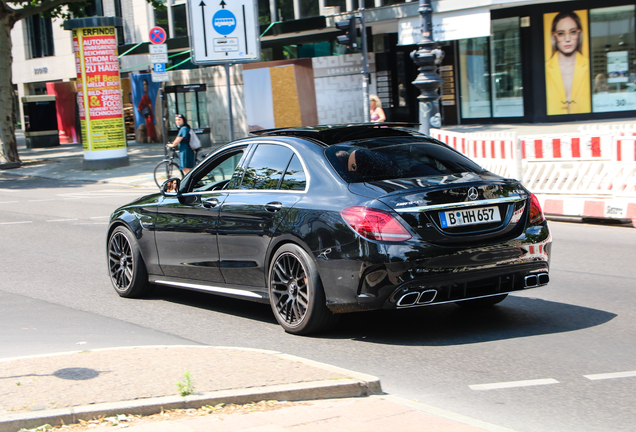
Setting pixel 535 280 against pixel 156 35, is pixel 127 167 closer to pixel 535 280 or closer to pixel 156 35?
pixel 156 35

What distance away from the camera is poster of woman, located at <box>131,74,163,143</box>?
3541 cm

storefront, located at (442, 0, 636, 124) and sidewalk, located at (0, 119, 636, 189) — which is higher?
storefront, located at (442, 0, 636, 124)

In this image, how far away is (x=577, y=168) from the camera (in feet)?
42.8

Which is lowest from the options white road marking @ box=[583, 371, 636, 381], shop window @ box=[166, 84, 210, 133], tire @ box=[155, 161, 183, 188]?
white road marking @ box=[583, 371, 636, 381]

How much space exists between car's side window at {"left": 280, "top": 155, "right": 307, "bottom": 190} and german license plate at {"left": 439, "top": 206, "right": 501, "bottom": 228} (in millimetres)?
1154

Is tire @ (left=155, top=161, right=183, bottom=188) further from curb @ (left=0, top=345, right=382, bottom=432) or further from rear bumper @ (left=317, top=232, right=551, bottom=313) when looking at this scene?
curb @ (left=0, top=345, right=382, bottom=432)

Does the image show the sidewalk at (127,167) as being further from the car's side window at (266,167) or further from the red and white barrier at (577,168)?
the car's side window at (266,167)

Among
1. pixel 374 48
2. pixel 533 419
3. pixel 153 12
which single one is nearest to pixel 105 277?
pixel 533 419

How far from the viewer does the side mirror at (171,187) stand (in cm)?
764

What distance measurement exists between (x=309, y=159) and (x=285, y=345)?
4.65 ft

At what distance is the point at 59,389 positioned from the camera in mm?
4496

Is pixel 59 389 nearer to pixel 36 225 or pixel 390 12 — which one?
pixel 36 225

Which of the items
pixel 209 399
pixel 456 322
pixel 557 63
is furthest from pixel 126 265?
pixel 557 63

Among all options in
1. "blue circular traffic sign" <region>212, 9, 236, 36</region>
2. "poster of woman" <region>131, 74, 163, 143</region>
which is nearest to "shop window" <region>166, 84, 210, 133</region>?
"poster of woman" <region>131, 74, 163, 143</region>
